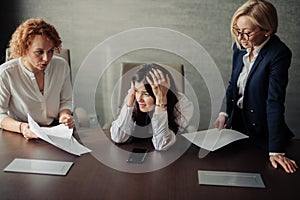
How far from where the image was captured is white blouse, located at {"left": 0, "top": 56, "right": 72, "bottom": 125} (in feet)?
6.00

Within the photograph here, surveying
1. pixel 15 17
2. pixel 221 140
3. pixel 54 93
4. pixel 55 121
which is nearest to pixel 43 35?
pixel 54 93

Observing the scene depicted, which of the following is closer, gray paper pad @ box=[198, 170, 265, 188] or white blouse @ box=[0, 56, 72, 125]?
gray paper pad @ box=[198, 170, 265, 188]

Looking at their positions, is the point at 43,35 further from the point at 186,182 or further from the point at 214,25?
the point at 214,25

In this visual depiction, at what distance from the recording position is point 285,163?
4.87 feet

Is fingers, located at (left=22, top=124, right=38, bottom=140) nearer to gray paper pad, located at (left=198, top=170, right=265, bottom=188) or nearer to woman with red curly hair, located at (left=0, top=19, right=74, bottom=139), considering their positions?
woman with red curly hair, located at (left=0, top=19, right=74, bottom=139)

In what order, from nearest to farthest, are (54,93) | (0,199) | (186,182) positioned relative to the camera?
1. (0,199)
2. (186,182)
3. (54,93)

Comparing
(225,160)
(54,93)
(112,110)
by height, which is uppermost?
(54,93)

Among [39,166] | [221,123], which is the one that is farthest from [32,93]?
[221,123]

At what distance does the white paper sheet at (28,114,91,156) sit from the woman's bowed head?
174 mm

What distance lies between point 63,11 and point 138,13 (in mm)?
581

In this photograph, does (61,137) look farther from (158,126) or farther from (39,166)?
(158,126)

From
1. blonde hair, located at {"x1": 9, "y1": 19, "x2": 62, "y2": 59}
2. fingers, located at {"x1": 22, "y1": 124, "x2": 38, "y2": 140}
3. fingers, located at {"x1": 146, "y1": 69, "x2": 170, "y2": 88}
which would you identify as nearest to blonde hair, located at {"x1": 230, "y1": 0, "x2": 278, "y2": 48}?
fingers, located at {"x1": 146, "y1": 69, "x2": 170, "y2": 88}

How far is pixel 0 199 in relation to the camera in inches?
47.7

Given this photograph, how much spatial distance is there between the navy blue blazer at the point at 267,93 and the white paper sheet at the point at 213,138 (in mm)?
107
